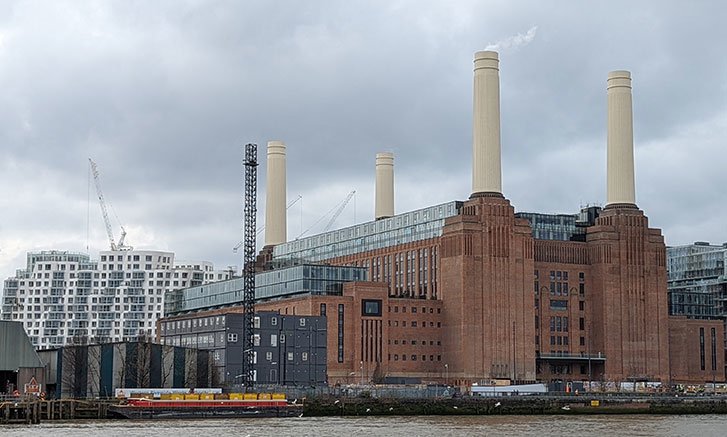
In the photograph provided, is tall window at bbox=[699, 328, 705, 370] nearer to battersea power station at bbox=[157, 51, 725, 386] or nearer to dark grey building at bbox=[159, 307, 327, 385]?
battersea power station at bbox=[157, 51, 725, 386]

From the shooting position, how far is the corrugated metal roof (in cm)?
12925

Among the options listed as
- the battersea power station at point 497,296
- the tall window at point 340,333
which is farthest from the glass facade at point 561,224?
the tall window at point 340,333

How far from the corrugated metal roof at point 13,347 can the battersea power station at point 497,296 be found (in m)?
33.8

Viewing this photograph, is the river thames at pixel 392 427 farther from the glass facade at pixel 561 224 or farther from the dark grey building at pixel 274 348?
the glass facade at pixel 561 224

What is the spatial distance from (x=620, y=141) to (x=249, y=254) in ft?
209

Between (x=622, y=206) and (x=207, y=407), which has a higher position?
(x=622, y=206)

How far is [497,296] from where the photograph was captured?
173500 mm

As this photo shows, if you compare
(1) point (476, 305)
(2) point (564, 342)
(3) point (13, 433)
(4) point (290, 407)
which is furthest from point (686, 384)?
(3) point (13, 433)

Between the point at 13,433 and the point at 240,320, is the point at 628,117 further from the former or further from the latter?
the point at 13,433

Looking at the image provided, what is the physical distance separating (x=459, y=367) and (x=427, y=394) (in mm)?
26854

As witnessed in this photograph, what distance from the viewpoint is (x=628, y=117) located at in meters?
185

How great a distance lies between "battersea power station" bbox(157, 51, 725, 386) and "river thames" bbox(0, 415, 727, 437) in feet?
148

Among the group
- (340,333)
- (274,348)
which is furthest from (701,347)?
(274,348)

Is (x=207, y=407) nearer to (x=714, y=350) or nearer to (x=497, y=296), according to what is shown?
(x=497, y=296)
